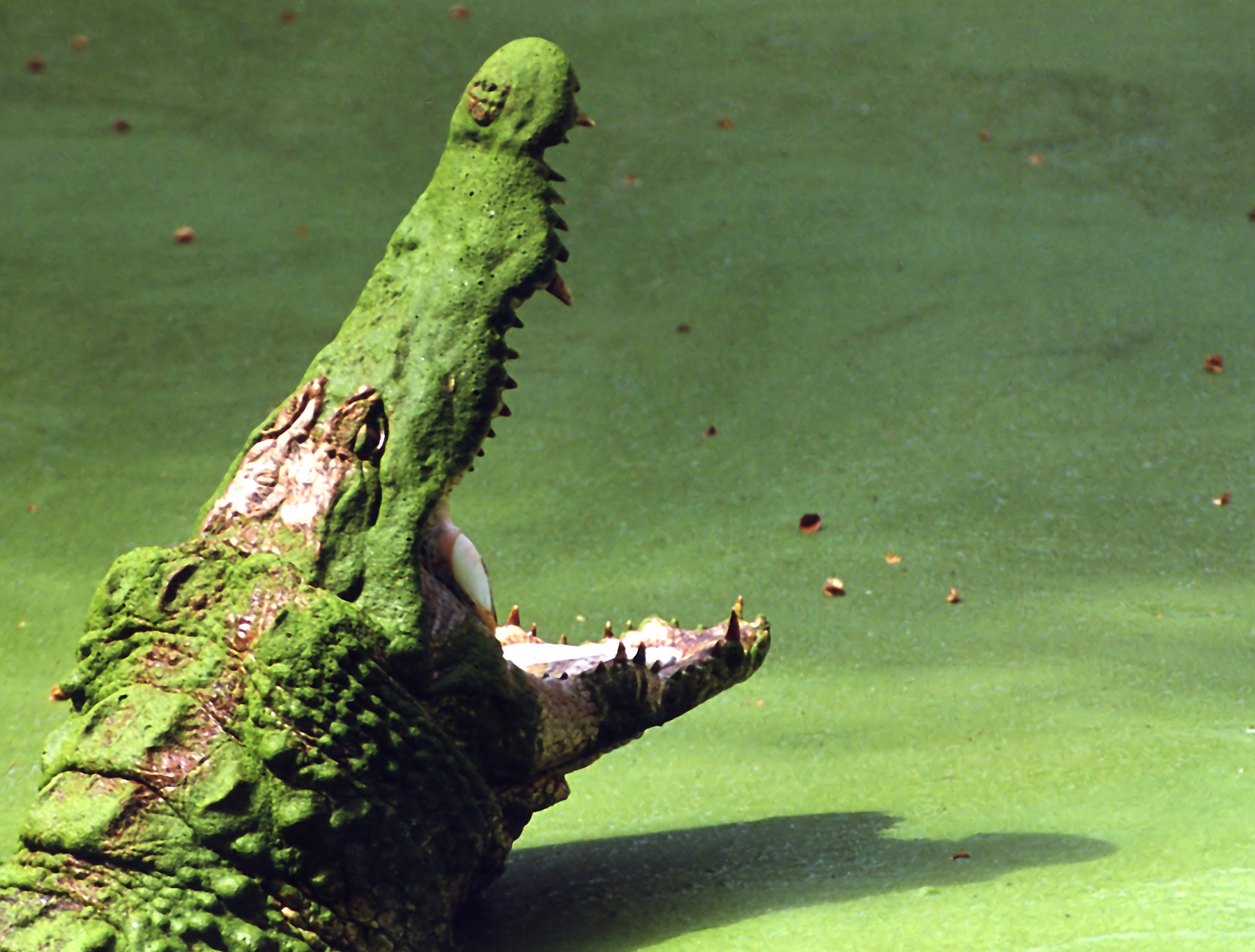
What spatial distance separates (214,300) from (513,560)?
6.23ft

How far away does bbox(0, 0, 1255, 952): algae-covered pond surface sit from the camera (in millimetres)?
2990

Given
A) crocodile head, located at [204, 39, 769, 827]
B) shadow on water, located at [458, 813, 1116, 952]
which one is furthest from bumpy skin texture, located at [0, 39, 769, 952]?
shadow on water, located at [458, 813, 1116, 952]

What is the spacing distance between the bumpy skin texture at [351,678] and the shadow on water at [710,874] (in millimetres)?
194

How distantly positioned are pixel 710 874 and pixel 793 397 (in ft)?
9.60

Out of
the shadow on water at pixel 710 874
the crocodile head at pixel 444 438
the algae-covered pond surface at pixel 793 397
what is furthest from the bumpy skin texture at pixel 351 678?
the algae-covered pond surface at pixel 793 397

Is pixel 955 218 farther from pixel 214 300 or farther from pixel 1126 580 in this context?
pixel 214 300

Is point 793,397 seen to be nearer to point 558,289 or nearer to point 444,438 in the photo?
point 558,289

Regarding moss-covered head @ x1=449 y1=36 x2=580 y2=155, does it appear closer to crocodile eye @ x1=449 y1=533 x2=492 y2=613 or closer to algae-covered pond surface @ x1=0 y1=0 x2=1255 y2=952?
crocodile eye @ x1=449 y1=533 x2=492 y2=613

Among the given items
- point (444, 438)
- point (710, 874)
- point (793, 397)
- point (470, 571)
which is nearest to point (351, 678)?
point (470, 571)

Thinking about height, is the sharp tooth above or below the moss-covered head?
below

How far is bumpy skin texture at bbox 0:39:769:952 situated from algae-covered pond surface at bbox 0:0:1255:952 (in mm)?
382

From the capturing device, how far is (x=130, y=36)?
6570mm

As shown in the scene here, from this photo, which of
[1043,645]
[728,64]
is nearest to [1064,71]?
[728,64]

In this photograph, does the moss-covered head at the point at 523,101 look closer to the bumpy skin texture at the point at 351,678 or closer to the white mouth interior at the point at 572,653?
the bumpy skin texture at the point at 351,678
